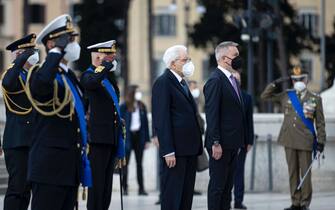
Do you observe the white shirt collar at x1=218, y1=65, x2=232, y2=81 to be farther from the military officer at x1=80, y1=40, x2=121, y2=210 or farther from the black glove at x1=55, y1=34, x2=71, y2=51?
the black glove at x1=55, y1=34, x2=71, y2=51

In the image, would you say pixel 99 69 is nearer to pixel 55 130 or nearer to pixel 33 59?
pixel 33 59

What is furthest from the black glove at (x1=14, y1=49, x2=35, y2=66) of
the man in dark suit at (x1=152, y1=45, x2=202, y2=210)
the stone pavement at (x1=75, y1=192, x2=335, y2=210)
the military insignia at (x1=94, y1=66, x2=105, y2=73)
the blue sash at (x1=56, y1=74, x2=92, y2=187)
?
the stone pavement at (x1=75, y1=192, x2=335, y2=210)

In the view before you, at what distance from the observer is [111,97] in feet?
46.6

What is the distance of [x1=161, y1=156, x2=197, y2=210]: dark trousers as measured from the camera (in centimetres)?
1380

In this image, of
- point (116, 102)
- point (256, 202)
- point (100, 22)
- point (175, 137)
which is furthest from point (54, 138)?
point (100, 22)

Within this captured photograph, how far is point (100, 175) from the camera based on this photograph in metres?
14.1

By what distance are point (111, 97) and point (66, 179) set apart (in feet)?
11.4

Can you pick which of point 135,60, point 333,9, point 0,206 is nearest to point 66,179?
point 0,206

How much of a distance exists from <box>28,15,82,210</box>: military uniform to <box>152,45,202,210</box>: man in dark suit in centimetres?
289

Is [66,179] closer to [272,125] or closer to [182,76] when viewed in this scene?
[182,76]

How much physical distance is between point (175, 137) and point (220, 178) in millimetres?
1116

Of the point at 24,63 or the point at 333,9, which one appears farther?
the point at 333,9

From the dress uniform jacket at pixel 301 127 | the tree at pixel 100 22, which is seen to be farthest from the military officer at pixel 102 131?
the tree at pixel 100 22

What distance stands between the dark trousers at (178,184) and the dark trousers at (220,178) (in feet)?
2.32
